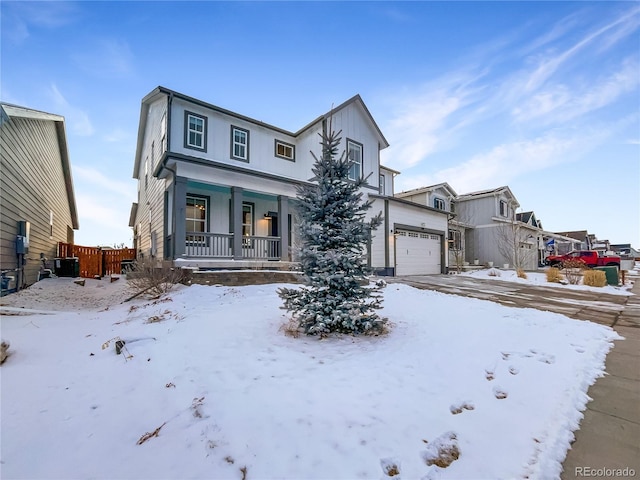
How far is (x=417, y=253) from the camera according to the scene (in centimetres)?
1662

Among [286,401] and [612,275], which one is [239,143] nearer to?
[286,401]

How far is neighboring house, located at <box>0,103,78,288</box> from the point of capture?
7855 millimetres

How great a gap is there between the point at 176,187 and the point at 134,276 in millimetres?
3062

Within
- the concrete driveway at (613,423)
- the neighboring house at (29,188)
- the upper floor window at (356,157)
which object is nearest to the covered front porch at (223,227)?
the neighboring house at (29,188)

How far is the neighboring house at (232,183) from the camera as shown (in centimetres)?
995

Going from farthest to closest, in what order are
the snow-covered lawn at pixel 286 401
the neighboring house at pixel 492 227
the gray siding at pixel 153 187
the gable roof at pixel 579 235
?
the gable roof at pixel 579 235
the neighboring house at pixel 492 227
the gray siding at pixel 153 187
the snow-covered lawn at pixel 286 401

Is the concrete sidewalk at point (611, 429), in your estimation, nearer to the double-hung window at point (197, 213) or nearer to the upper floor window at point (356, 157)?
the double-hung window at point (197, 213)

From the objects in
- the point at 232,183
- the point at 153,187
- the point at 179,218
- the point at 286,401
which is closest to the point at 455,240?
the point at 232,183

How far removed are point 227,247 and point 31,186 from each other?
6.97 meters

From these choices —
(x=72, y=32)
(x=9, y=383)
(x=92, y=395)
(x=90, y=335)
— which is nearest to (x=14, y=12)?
(x=72, y=32)

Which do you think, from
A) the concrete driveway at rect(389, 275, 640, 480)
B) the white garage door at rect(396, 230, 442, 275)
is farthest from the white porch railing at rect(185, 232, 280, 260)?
the concrete driveway at rect(389, 275, 640, 480)

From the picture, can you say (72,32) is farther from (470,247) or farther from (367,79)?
(470,247)

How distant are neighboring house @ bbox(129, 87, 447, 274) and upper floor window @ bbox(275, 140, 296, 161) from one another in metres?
0.05

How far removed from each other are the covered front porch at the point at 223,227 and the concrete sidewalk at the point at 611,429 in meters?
8.86
